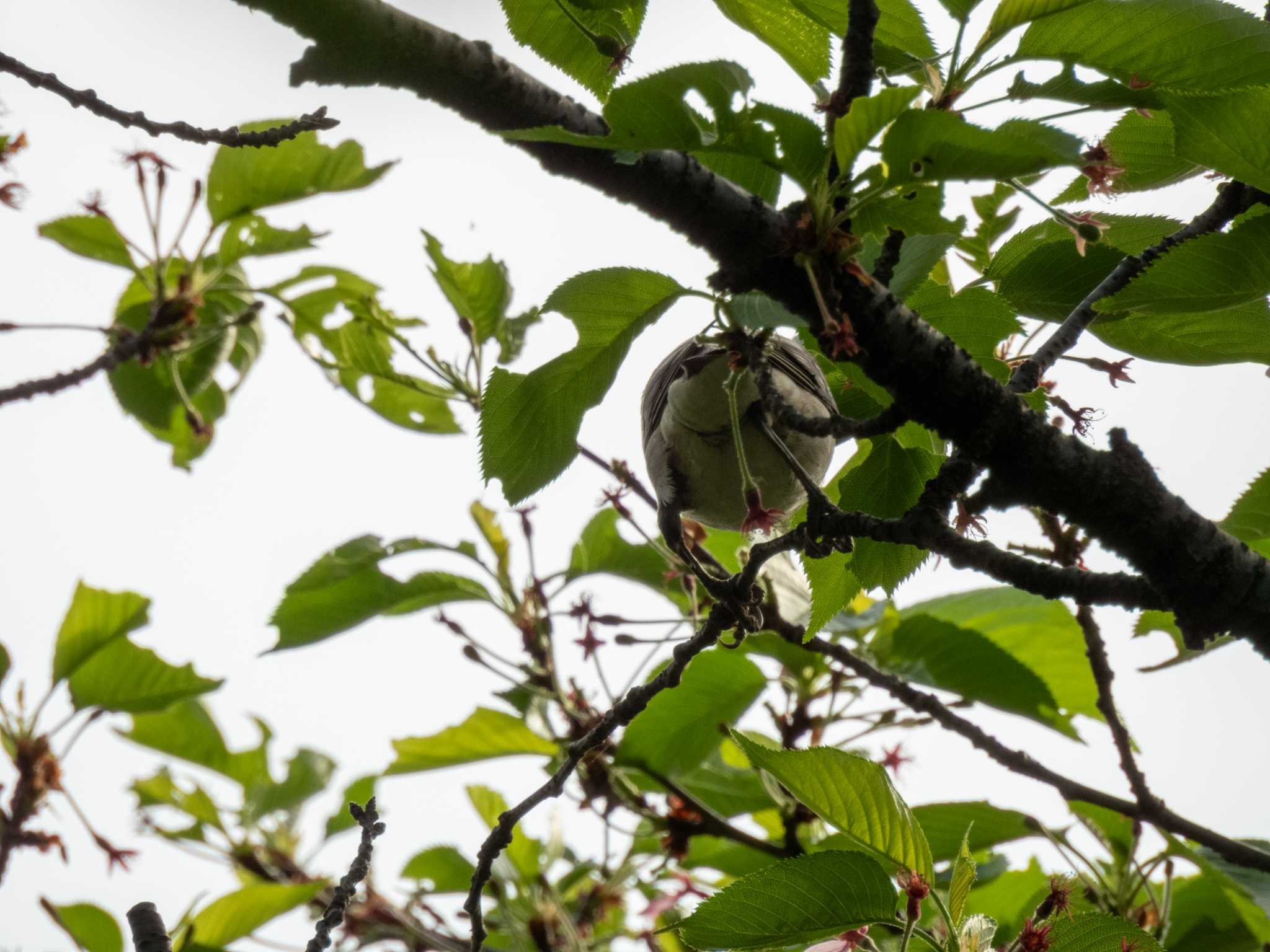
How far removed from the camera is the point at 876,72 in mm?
1798

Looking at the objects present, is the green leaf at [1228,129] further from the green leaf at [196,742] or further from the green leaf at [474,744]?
the green leaf at [196,742]

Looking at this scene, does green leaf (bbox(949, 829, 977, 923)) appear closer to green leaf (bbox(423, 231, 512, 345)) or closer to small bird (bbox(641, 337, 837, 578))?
small bird (bbox(641, 337, 837, 578))

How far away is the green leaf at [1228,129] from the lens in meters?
1.66

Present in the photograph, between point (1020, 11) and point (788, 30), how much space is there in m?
0.37

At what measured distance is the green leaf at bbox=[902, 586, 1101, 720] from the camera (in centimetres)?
325

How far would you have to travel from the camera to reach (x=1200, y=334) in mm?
2002

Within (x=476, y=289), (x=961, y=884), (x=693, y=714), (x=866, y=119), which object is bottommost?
(x=961, y=884)

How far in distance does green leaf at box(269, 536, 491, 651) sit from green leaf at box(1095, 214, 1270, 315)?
7.42 ft

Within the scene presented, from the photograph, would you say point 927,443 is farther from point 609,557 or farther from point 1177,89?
point 609,557

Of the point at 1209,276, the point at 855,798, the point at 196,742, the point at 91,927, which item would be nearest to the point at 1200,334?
the point at 1209,276

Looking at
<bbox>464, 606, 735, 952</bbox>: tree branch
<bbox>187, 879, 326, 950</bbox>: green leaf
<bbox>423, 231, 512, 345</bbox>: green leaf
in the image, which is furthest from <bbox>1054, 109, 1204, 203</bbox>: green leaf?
<bbox>187, 879, 326, 950</bbox>: green leaf

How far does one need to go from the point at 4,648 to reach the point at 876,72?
3537 mm

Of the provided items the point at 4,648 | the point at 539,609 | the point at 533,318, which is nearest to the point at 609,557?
the point at 539,609

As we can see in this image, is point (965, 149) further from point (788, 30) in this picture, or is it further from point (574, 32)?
point (574, 32)
